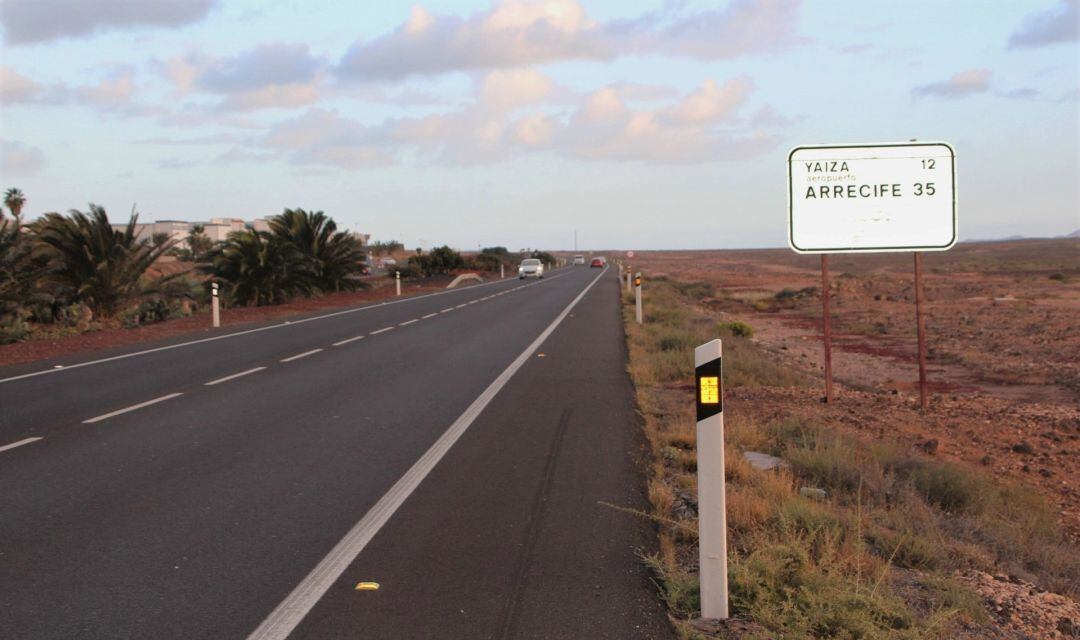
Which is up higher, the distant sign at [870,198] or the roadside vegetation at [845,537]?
the distant sign at [870,198]

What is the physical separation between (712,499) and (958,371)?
17312mm

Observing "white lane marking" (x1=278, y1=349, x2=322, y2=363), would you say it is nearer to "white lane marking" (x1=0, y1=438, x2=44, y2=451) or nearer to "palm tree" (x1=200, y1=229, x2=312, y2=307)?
"white lane marking" (x1=0, y1=438, x2=44, y2=451)

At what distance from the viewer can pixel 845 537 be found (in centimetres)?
614

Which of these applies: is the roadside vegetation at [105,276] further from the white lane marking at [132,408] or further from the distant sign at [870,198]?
the distant sign at [870,198]

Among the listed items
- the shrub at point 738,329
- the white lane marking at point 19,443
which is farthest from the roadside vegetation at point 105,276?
the shrub at point 738,329

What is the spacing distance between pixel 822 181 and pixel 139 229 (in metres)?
21.1

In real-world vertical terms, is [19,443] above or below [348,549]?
above

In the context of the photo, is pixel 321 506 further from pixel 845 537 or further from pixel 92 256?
pixel 92 256

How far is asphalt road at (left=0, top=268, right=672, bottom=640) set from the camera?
16.5ft

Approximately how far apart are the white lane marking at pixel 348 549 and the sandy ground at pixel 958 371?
4.28 meters

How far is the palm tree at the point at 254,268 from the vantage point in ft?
112

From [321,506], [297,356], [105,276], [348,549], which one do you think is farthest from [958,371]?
[105,276]

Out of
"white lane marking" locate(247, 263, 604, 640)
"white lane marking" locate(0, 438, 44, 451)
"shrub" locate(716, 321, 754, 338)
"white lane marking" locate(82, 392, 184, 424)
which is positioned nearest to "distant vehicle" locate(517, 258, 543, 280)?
"shrub" locate(716, 321, 754, 338)

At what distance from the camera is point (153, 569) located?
5.68 m
